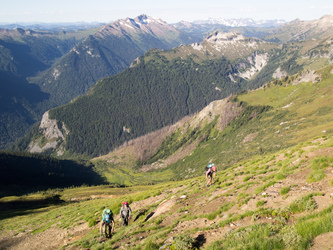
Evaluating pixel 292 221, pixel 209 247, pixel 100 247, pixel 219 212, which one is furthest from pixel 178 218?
pixel 292 221

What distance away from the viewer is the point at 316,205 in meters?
13.6

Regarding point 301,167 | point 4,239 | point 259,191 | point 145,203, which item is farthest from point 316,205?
point 4,239

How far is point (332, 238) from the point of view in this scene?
9.30 metres

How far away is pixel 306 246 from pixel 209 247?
485cm

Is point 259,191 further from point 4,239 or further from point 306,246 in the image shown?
point 4,239

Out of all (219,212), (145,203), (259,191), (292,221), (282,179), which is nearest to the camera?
(292,221)

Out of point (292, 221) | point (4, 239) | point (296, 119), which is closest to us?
point (292, 221)

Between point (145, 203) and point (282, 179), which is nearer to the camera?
point (282, 179)

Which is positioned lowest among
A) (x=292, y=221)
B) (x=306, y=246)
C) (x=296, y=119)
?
(x=296, y=119)

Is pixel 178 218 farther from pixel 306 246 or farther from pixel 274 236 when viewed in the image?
pixel 306 246

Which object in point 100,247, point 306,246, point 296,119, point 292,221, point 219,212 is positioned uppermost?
point 306,246

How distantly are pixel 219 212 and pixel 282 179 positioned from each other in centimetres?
→ 823

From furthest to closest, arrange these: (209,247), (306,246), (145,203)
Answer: (145,203), (209,247), (306,246)

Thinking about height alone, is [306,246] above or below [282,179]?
above
